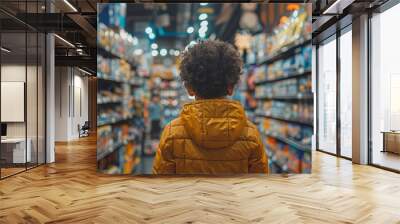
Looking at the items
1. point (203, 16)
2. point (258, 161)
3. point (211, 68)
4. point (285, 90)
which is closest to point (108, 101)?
point (211, 68)

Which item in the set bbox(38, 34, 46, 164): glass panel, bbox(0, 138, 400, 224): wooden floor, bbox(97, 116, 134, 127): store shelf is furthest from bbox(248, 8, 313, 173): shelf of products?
bbox(38, 34, 46, 164): glass panel

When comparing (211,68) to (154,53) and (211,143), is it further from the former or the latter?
(211,143)

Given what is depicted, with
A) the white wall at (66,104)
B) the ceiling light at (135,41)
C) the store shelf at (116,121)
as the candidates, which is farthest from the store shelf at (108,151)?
the white wall at (66,104)

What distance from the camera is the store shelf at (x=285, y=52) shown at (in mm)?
6008

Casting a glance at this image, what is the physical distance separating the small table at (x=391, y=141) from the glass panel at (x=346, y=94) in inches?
50.4

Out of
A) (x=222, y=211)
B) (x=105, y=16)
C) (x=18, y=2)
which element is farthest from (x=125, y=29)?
(x=222, y=211)

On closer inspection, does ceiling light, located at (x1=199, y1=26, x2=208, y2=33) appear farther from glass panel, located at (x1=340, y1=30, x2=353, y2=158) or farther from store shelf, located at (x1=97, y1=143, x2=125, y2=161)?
glass panel, located at (x1=340, y1=30, x2=353, y2=158)

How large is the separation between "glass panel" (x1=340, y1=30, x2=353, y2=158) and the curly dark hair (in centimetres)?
364

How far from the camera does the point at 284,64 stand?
600cm

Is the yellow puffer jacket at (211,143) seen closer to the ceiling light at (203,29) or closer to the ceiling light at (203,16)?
the ceiling light at (203,29)

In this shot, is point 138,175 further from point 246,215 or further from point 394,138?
point 394,138

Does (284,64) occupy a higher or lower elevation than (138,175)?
higher

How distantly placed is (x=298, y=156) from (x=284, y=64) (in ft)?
4.94

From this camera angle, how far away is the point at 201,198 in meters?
4.55
